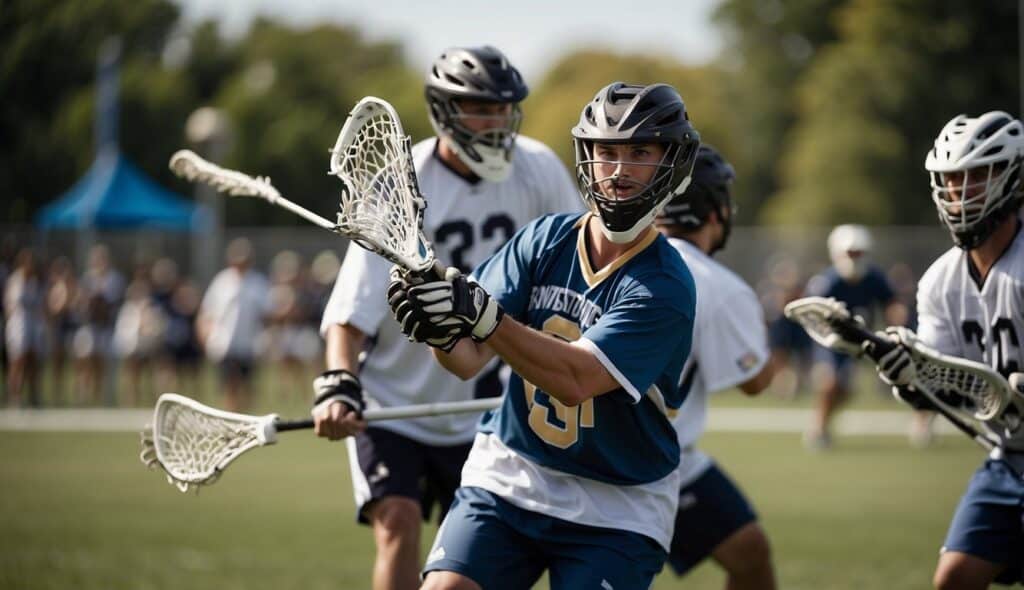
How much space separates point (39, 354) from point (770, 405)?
1127cm

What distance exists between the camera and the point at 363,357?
5.52 meters

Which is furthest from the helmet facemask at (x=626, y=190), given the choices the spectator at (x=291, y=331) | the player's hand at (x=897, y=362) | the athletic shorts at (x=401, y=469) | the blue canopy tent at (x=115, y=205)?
the blue canopy tent at (x=115, y=205)

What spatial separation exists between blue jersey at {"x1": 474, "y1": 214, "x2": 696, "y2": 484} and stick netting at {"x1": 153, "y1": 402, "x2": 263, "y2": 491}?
98 cm

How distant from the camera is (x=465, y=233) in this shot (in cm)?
559

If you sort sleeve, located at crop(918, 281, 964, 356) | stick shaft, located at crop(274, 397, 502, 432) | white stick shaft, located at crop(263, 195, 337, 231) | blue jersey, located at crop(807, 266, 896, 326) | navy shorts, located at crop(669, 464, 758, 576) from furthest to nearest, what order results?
blue jersey, located at crop(807, 266, 896, 326) < navy shorts, located at crop(669, 464, 758, 576) < sleeve, located at crop(918, 281, 964, 356) < stick shaft, located at crop(274, 397, 502, 432) < white stick shaft, located at crop(263, 195, 337, 231)

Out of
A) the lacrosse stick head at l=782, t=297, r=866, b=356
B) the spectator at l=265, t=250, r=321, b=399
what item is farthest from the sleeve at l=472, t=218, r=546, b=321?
the spectator at l=265, t=250, r=321, b=399

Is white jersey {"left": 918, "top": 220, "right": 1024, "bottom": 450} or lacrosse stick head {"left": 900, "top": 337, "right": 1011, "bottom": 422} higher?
white jersey {"left": 918, "top": 220, "right": 1024, "bottom": 450}

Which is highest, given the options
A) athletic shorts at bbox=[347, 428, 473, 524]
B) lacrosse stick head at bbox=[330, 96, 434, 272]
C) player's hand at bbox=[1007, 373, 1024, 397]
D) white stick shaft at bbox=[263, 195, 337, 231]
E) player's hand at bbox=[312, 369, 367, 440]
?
lacrosse stick head at bbox=[330, 96, 434, 272]

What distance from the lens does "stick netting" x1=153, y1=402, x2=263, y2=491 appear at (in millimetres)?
4676

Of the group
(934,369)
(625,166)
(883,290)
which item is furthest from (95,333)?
(625,166)

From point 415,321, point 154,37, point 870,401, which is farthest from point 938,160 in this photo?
point 154,37

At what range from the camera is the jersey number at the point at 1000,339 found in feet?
16.4

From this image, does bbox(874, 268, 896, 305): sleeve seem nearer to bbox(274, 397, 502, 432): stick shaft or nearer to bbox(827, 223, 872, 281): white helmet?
bbox(827, 223, 872, 281): white helmet

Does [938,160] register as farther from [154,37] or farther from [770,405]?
[154,37]
